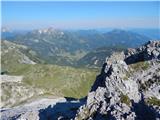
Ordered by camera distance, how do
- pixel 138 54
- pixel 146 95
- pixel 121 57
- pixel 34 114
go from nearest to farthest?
pixel 146 95
pixel 34 114
pixel 138 54
pixel 121 57

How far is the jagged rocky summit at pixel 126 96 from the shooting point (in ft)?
297

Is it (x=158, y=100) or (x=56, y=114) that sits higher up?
(x=158, y=100)

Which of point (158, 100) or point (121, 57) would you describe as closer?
point (158, 100)

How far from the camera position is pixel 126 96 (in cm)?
9894

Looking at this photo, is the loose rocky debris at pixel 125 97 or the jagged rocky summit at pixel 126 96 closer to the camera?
the jagged rocky summit at pixel 126 96

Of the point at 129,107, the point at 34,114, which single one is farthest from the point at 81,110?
the point at 34,114

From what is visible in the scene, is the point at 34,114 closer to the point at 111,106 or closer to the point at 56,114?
the point at 56,114

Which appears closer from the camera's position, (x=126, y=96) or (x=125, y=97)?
(x=125, y=97)

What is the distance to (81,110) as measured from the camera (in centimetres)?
10094

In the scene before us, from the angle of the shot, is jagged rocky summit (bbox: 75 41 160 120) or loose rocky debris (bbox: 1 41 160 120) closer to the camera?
jagged rocky summit (bbox: 75 41 160 120)

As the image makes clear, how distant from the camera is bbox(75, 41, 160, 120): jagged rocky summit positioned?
297ft

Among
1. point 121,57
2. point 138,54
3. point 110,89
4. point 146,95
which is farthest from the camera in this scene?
point 121,57

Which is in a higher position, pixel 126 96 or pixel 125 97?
pixel 126 96

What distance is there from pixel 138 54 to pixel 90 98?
4948cm
